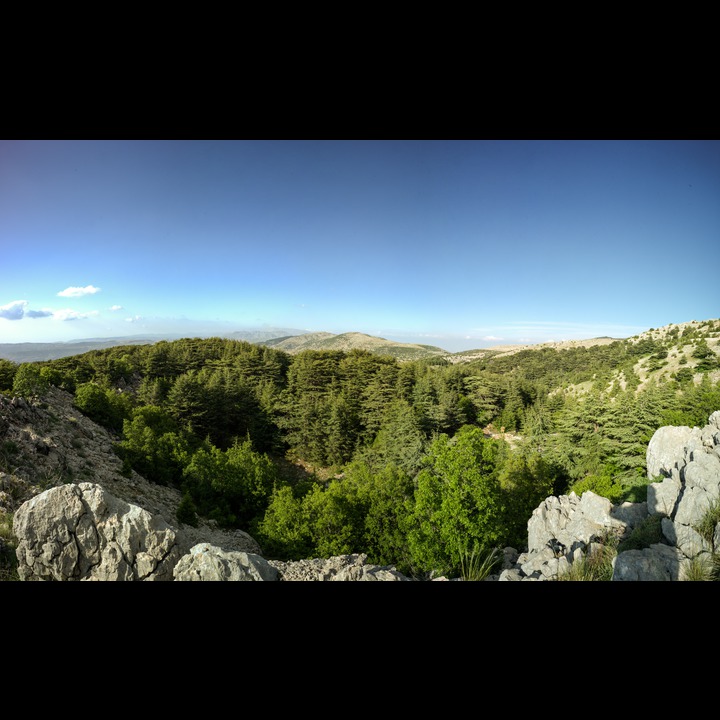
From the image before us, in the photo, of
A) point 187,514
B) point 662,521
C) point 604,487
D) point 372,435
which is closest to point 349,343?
point 372,435

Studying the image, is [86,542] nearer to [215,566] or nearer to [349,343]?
[215,566]

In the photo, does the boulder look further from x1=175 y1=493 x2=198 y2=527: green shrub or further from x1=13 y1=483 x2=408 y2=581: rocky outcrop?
x1=175 y1=493 x2=198 y2=527: green shrub

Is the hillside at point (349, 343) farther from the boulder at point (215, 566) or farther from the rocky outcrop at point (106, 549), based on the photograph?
the boulder at point (215, 566)

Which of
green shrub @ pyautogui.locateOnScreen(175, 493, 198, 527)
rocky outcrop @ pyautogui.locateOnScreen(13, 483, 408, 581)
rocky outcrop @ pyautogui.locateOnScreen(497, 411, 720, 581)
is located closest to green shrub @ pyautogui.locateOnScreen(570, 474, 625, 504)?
rocky outcrop @ pyautogui.locateOnScreen(497, 411, 720, 581)

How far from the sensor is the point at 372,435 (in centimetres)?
2334

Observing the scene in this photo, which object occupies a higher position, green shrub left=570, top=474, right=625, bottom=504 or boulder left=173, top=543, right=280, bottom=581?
boulder left=173, top=543, right=280, bottom=581

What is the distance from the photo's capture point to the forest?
866cm

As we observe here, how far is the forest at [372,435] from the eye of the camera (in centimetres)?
866
